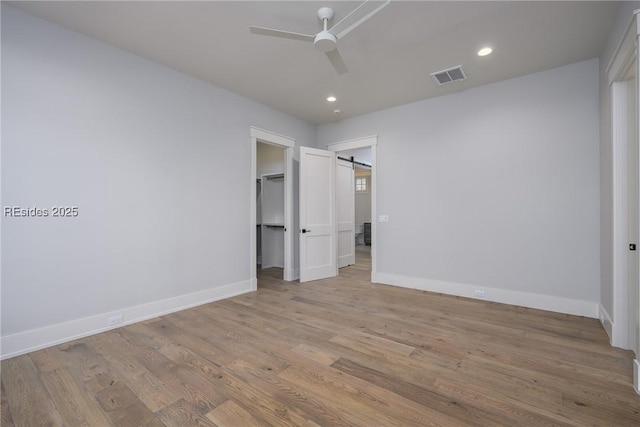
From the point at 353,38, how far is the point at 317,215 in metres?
2.93


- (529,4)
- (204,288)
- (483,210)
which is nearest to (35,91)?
(204,288)

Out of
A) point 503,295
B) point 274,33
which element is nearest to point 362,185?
point 503,295

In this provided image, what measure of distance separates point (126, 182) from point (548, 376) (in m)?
4.19

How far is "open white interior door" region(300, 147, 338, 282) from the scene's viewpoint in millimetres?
4891

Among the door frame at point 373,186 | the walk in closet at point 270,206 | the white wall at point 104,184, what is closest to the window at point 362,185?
the walk in closet at point 270,206

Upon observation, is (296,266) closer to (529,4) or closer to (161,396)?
(161,396)

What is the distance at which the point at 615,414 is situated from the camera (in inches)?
64.7

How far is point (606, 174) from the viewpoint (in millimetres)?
2844

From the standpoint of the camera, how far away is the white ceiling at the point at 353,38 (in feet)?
7.89

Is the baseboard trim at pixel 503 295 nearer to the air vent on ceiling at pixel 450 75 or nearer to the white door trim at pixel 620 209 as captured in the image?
the white door trim at pixel 620 209

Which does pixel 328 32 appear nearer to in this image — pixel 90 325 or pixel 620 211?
pixel 620 211

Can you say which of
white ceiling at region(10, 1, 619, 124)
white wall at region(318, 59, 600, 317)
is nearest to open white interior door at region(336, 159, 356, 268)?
white wall at region(318, 59, 600, 317)

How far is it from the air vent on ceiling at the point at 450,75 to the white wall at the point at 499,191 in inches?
19.6

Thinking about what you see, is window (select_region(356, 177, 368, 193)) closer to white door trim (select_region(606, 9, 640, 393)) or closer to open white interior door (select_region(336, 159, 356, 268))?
open white interior door (select_region(336, 159, 356, 268))
